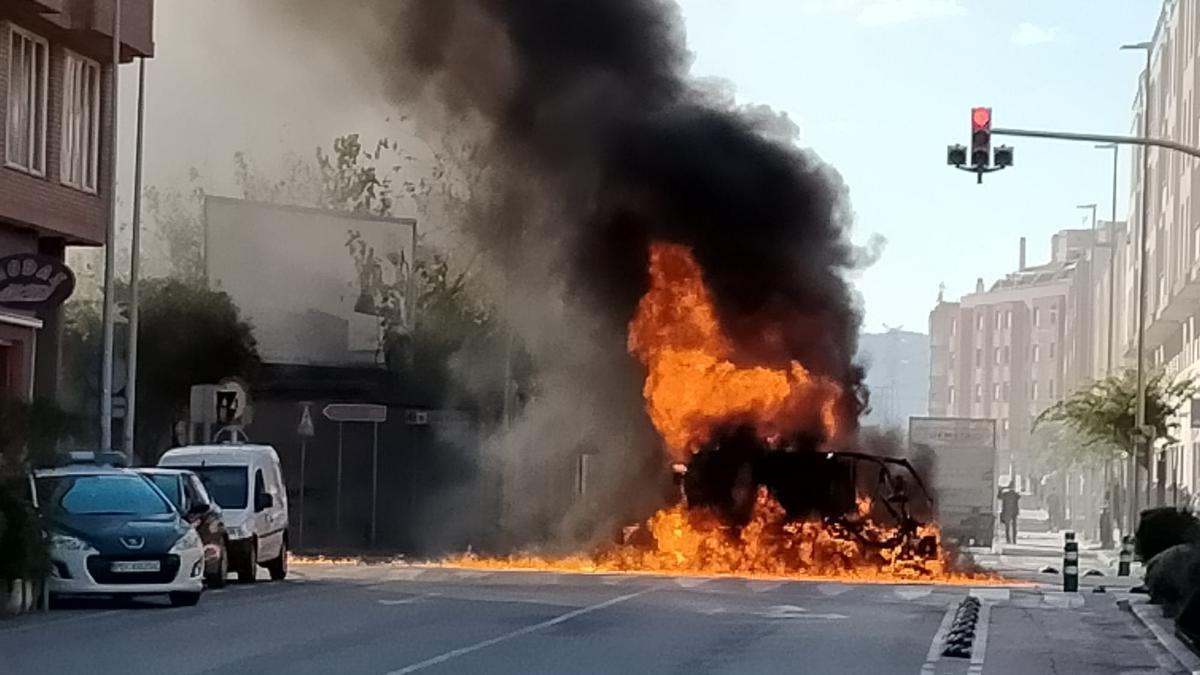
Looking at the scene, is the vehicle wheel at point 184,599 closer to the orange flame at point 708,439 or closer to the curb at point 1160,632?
the curb at point 1160,632

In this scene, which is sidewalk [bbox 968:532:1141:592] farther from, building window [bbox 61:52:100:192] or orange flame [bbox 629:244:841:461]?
building window [bbox 61:52:100:192]

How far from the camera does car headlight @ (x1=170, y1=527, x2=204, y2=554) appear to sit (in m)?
24.9

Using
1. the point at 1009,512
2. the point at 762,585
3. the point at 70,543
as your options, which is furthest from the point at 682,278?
the point at 1009,512

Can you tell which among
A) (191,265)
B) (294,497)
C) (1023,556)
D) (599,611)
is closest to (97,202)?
(294,497)

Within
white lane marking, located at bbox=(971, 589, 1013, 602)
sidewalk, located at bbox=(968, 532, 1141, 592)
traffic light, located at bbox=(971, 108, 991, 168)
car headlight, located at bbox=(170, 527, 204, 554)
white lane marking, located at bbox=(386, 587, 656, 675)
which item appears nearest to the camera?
white lane marking, located at bbox=(386, 587, 656, 675)

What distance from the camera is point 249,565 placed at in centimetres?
3023

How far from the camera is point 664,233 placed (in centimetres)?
3953

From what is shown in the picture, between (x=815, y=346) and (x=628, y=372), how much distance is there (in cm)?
352

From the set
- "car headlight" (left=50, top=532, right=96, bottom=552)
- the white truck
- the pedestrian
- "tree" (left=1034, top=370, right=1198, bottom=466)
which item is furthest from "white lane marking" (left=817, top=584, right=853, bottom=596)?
the pedestrian

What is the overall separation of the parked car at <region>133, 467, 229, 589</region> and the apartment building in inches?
4241

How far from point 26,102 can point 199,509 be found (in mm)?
9128

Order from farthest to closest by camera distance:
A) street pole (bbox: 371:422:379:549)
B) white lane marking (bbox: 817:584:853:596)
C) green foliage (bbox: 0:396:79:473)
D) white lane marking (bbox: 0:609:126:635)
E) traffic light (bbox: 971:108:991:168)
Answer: street pole (bbox: 371:422:379:549) < white lane marking (bbox: 817:584:853:596) < traffic light (bbox: 971:108:991:168) < green foliage (bbox: 0:396:79:473) < white lane marking (bbox: 0:609:126:635)

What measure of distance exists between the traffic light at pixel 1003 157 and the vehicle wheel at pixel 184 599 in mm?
11116

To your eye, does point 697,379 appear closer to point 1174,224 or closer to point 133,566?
point 133,566
